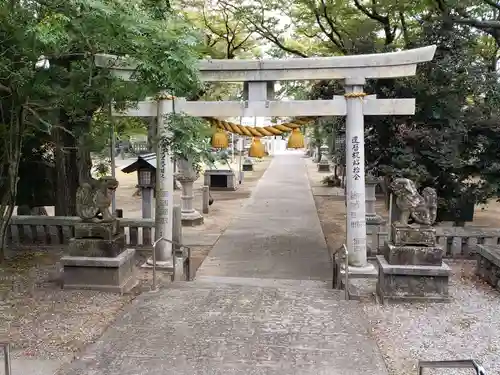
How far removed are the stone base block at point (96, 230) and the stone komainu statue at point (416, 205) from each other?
457 centimetres

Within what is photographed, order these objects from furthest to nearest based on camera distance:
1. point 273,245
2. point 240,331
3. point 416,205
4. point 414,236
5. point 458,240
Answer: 1. point 273,245
2. point 458,240
3. point 416,205
4. point 414,236
5. point 240,331

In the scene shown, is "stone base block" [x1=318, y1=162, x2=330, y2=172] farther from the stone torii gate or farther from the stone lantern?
the stone torii gate

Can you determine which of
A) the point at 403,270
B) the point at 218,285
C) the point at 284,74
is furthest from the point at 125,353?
the point at 284,74

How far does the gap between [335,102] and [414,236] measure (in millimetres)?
2821

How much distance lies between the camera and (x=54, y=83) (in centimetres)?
739

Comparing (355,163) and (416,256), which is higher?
(355,163)

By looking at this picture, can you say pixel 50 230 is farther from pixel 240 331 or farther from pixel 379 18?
pixel 379 18

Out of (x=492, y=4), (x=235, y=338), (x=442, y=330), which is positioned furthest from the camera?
(x=492, y=4)

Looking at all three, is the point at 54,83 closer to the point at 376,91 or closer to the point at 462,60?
the point at 376,91

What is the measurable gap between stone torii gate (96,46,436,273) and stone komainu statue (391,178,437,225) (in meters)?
1.14

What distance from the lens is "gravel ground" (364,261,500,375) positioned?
5340 mm

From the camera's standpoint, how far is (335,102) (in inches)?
344

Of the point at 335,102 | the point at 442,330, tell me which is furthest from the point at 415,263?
the point at 335,102

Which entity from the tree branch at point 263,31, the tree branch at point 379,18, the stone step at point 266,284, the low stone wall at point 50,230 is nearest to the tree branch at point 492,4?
the tree branch at point 379,18
